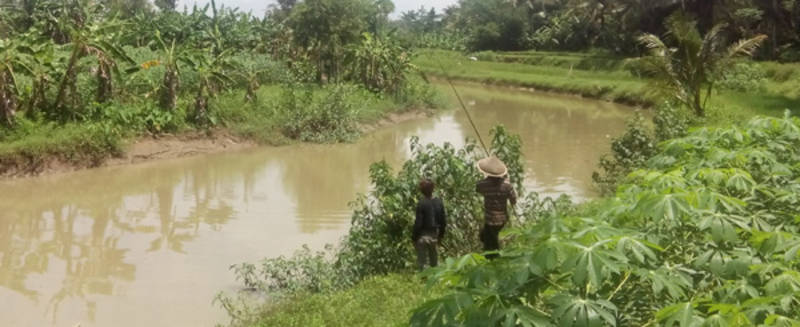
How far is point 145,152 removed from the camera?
14.8 meters

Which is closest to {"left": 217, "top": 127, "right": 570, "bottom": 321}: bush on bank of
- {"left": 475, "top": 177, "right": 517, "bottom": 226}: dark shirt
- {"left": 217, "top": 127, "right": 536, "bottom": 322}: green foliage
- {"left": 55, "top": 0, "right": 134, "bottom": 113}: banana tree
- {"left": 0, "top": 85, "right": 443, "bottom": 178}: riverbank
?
{"left": 217, "top": 127, "right": 536, "bottom": 322}: green foliage

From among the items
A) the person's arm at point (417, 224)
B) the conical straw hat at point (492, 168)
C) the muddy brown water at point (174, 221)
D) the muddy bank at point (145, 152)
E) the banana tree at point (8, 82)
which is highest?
the banana tree at point (8, 82)

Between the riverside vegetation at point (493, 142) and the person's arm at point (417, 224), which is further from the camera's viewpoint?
the person's arm at point (417, 224)

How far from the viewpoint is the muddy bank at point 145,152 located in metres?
12.9

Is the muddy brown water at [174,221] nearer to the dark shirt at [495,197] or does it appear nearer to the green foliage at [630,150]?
the green foliage at [630,150]

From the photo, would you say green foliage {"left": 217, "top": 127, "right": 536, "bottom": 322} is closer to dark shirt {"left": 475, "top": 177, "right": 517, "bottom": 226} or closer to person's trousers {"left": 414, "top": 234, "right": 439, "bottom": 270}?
person's trousers {"left": 414, "top": 234, "right": 439, "bottom": 270}

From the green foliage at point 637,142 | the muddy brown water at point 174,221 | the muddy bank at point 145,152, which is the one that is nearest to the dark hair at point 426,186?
the muddy brown water at point 174,221

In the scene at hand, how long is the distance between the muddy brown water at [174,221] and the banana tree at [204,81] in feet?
4.31

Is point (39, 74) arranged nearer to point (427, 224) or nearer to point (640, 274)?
point (427, 224)

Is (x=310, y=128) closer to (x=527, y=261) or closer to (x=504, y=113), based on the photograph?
(x=504, y=113)

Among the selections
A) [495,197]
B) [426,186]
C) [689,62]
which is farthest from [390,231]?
[689,62]

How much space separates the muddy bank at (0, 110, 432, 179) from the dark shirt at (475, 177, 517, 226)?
990cm

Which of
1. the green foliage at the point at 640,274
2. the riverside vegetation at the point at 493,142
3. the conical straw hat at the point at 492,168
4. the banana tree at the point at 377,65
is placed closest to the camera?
the green foliage at the point at 640,274

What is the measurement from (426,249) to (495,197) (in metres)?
0.83
